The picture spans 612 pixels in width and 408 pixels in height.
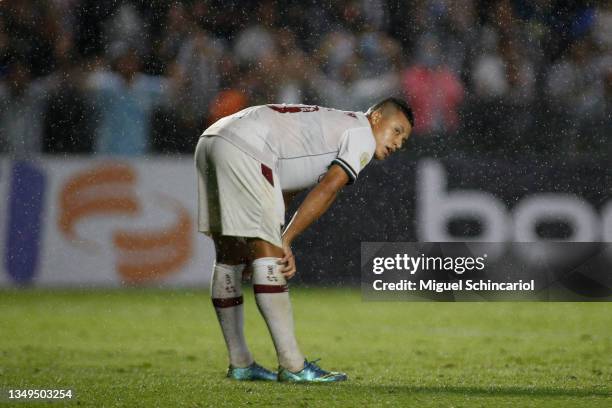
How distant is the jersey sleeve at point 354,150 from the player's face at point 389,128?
0.29 ft

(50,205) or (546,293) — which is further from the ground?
(50,205)

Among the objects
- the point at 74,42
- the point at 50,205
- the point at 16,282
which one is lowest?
the point at 16,282

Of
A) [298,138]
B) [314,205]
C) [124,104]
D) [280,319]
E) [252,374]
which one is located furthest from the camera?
[124,104]

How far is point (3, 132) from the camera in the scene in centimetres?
1019

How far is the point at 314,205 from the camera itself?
16.5 ft

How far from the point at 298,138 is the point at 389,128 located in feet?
1.41

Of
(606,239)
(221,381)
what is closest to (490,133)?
(606,239)

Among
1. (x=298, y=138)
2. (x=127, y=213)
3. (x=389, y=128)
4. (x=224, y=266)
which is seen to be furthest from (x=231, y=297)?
(x=127, y=213)

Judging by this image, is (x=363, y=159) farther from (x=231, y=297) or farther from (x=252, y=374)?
(x=252, y=374)

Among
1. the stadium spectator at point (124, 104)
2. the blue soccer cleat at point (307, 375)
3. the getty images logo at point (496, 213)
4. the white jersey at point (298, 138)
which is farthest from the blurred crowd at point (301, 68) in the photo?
the blue soccer cleat at point (307, 375)

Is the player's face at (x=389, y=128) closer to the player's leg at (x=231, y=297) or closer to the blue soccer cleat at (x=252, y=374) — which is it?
the player's leg at (x=231, y=297)

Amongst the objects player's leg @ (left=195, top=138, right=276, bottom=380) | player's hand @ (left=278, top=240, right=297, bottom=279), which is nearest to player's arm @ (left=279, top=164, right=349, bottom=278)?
player's hand @ (left=278, top=240, right=297, bottom=279)

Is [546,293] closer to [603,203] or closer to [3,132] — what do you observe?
[603,203]

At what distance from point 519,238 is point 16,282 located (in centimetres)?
414
